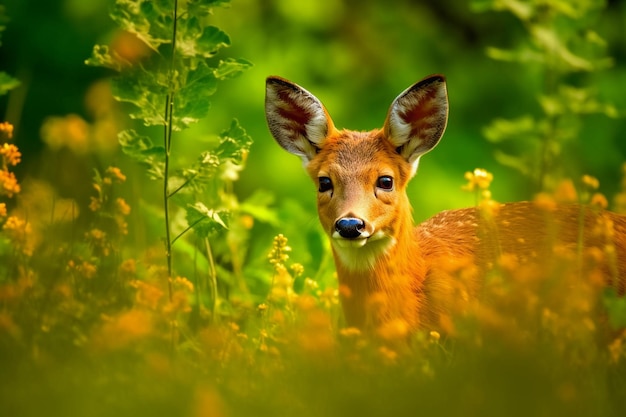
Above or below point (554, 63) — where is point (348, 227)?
below

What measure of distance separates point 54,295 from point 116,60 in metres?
1.07

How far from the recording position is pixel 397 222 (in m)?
4.73

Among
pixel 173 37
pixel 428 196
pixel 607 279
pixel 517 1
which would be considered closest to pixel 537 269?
pixel 607 279

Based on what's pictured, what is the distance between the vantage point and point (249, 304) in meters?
5.12

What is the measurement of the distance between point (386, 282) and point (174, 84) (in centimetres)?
119

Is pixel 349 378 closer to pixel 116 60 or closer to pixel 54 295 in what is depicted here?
pixel 54 295

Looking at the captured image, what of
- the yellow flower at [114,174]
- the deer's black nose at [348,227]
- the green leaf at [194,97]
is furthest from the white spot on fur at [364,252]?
the yellow flower at [114,174]

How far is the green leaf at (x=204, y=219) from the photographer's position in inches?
177

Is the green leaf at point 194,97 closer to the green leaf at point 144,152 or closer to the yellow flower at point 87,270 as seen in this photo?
the green leaf at point 144,152

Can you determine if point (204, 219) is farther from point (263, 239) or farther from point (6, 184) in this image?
point (263, 239)

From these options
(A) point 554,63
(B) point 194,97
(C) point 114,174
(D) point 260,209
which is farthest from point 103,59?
(A) point 554,63

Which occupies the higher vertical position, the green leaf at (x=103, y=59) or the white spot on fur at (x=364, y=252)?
the green leaf at (x=103, y=59)

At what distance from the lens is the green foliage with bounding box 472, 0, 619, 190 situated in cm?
621

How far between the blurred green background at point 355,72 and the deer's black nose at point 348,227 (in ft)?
11.0
